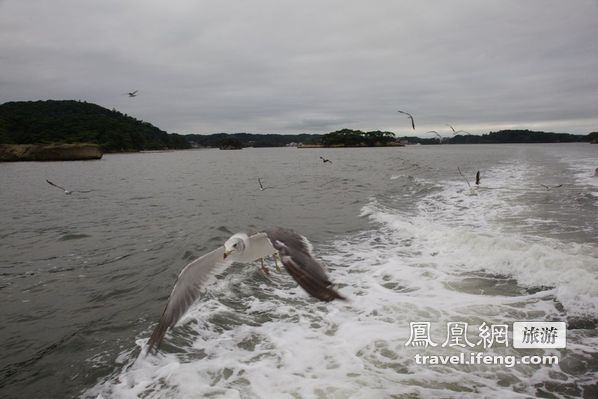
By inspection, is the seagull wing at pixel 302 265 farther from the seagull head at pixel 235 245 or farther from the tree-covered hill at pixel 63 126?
the tree-covered hill at pixel 63 126

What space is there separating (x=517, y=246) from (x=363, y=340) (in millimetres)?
4969

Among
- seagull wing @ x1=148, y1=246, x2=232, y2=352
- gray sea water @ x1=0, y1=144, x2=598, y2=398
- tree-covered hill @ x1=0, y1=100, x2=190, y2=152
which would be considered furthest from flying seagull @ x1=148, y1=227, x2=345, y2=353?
tree-covered hill @ x1=0, y1=100, x2=190, y2=152

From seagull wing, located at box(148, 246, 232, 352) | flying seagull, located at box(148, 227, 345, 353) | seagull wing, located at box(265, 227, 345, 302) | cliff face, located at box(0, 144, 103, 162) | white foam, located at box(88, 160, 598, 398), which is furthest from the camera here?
cliff face, located at box(0, 144, 103, 162)

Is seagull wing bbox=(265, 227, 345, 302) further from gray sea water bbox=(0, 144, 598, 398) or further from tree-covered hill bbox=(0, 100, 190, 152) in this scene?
tree-covered hill bbox=(0, 100, 190, 152)

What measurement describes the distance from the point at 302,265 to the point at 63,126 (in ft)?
404

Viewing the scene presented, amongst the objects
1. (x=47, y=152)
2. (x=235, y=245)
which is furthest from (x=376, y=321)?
(x=47, y=152)

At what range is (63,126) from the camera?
105 m

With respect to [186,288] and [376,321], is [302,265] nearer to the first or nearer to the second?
[376,321]

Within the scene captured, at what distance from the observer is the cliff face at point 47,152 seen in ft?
227

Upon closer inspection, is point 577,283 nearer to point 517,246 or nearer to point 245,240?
point 517,246

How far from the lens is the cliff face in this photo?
227 feet

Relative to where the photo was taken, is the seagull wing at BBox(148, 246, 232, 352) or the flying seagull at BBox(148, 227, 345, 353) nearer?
the flying seagull at BBox(148, 227, 345, 353)

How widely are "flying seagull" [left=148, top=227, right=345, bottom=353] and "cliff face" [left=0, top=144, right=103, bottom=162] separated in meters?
79.3

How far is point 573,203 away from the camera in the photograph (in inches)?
538
